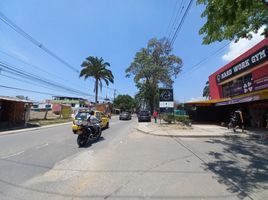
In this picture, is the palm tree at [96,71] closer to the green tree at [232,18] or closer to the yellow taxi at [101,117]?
the yellow taxi at [101,117]

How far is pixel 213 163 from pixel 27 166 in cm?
614

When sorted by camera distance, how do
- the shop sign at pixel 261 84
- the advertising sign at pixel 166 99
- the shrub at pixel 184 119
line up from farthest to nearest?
1. the advertising sign at pixel 166 99
2. the shrub at pixel 184 119
3. the shop sign at pixel 261 84

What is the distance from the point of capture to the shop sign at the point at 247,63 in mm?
16062

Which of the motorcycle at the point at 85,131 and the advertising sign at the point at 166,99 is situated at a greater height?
the advertising sign at the point at 166,99

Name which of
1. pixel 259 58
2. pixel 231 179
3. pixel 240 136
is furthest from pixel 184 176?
pixel 259 58

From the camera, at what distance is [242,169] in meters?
6.55

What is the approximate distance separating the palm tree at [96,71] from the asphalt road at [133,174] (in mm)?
35729

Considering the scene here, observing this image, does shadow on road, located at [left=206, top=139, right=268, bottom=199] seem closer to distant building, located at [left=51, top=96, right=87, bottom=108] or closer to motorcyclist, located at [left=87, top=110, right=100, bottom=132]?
motorcyclist, located at [left=87, top=110, right=100, bottom=132]

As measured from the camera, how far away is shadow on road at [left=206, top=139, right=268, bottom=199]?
4996mm

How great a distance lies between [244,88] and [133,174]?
617 inches

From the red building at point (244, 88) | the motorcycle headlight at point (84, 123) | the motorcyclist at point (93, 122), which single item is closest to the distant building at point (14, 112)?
the motorcyclist at point (93, 122)

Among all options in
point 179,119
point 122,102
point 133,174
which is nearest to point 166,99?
point 179,119

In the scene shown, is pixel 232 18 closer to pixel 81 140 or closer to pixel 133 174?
pixel 133 174

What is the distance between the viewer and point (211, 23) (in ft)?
24.1
